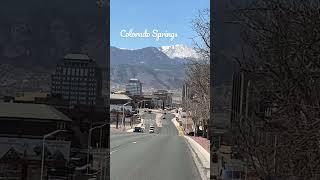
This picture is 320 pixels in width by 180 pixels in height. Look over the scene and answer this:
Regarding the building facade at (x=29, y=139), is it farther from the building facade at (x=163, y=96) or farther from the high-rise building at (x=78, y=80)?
the building facade at (x=163, y=96)

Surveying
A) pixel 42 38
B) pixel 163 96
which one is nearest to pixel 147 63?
pixel 42 38

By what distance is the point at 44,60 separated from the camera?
499 centimetres

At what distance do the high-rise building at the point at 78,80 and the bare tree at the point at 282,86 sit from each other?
1.57m

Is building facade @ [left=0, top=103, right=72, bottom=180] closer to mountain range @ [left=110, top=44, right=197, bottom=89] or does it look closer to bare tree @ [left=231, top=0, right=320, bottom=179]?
mountain range @ [left=110, top=44, right=197, bottom=89]

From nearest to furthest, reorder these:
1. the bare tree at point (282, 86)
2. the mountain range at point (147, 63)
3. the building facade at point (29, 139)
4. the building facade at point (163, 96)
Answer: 1. the bare tree at point (282, 86)
2. the building facade at point (29, 139)
3. the mountain range at point (147, 63)
4. the building facade at point (163, 96)

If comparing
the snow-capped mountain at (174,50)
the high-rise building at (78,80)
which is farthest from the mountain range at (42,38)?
the snow-capped mountain at (174,50)

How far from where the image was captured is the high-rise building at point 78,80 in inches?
198

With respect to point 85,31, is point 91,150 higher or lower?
lower

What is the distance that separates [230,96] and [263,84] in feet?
2.57

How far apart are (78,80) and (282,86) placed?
2283 mm

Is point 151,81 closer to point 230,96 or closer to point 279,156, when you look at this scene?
point 230,96

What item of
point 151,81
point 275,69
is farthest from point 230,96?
point 151,81

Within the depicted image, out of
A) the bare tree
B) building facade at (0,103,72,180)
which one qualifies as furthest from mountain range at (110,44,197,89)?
the bare tree

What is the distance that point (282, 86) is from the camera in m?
3.73
